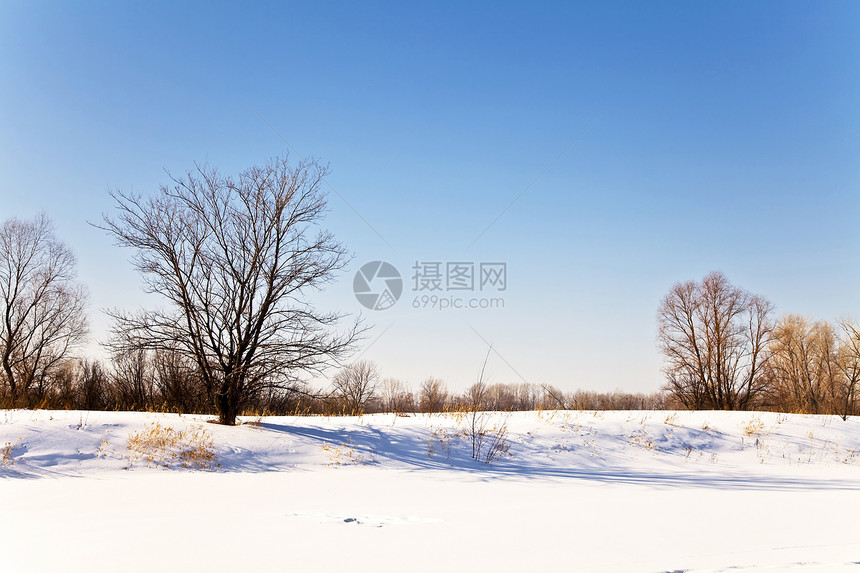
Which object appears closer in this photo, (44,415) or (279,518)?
(279,518)

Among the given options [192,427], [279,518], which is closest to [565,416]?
[192,427]

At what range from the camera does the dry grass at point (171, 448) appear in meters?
10.2

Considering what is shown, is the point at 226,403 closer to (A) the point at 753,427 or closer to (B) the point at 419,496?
(B) the point at 419,496

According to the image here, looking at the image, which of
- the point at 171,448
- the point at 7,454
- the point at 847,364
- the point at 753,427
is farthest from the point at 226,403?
the point at 847,364

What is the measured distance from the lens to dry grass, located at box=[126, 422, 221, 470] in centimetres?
1018

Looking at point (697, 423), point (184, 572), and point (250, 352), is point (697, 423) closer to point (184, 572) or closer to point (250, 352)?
point (250, 352)

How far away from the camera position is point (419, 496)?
7020 millimetres

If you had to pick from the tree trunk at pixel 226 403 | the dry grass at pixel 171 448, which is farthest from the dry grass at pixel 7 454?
the tree trunk at pixel 226 403

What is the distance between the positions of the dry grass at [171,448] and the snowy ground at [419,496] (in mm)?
39

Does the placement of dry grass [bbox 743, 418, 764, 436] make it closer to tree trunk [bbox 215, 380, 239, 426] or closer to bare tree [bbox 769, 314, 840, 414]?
tree trunk [bbox 215, 380, 239, 426]

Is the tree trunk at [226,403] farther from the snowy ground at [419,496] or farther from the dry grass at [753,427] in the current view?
the dry grass at [753,427]

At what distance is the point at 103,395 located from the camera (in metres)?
29.7

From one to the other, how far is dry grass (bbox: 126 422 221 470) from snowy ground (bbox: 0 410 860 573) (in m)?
0.04

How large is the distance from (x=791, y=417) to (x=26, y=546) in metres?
21.5
